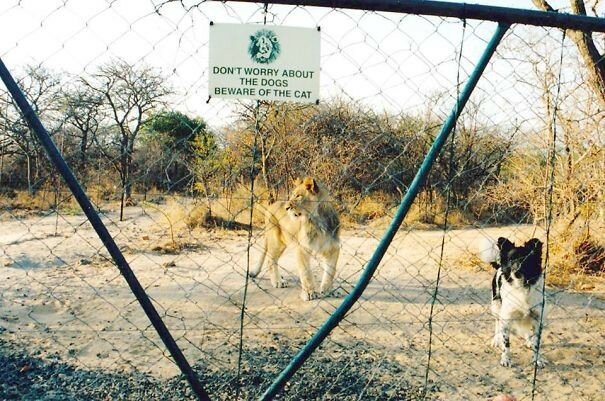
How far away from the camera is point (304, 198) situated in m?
6.16

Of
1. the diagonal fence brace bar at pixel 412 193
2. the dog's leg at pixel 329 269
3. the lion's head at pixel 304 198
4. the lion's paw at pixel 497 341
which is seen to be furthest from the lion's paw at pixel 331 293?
the diagonal fence brace bar at pixel 412 193

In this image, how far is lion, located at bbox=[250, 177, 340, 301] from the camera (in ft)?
19.9

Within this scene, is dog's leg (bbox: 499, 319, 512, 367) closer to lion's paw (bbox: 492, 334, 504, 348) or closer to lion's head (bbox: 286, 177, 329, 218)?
lion's paw (bbox: 492, 334, 504, 348)

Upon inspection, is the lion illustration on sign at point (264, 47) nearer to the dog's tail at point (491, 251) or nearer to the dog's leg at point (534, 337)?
the dog's leg at point (534, 337)

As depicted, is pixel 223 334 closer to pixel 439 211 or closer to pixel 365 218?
pixel 365 218

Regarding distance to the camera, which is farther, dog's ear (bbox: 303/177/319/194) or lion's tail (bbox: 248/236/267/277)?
lion's tail (bbox: 248/236/267/277)

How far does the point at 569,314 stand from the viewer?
5.49m

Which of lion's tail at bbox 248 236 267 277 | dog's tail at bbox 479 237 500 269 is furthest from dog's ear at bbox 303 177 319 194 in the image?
dog's tail at bbox 479 237 500 269

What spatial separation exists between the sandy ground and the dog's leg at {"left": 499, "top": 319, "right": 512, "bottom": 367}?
0.07 metres

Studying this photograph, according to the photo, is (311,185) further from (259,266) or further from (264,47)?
(264,47)

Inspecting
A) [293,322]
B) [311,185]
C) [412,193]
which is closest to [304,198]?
[311,185]

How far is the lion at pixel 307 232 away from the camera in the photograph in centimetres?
608

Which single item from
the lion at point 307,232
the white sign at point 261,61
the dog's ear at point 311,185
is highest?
the white sign at point 261,61

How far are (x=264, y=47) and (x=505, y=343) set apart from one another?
344 cm
